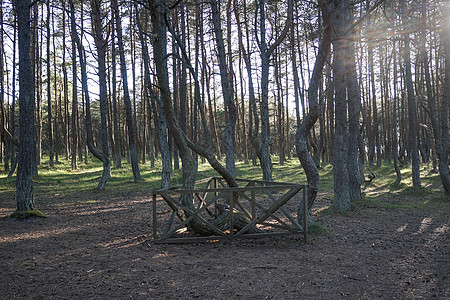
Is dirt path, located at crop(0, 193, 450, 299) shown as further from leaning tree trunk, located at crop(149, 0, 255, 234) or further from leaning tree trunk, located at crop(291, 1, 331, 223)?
leaning tree trunk, located at crop(291, 1, 331, 223)

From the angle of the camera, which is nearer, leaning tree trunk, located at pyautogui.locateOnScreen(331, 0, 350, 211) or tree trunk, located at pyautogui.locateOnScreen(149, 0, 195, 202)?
tree trunk, located at pyautogui.locateOnScreen(149, 0, 195, 202)

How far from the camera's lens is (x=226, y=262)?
17.0 feet

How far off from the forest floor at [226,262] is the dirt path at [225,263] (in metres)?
0.01

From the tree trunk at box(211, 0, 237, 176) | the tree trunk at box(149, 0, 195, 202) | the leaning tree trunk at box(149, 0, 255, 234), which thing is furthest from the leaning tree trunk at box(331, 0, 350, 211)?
the tree trunk at box(149, 0, 195, 202)

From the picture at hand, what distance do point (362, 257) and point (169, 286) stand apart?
3256 millimetres

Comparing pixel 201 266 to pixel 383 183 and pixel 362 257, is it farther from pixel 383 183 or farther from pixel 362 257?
pixel 383 183

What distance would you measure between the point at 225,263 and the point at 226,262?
57mm

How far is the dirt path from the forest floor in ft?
0.04

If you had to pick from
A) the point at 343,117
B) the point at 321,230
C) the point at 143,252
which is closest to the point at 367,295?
the point at 321,230

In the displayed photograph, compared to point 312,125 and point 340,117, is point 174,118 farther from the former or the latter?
point 340,117

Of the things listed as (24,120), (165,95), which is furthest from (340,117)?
(24,120)

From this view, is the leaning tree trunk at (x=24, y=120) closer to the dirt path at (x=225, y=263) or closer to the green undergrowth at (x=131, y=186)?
the dirt path at (x=225, y=263)

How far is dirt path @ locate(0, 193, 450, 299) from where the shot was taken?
13.3 ft

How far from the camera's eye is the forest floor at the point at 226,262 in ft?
13.3
